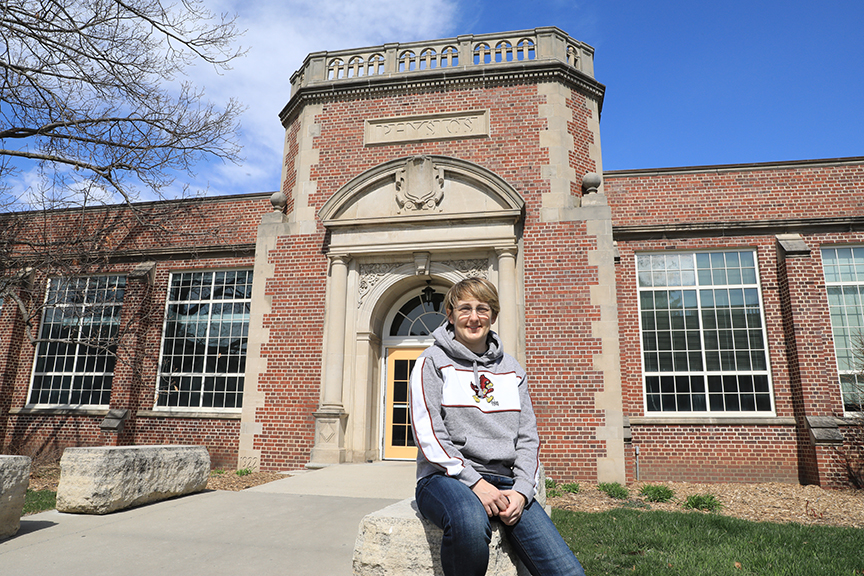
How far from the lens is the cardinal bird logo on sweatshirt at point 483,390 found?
9.03 ft

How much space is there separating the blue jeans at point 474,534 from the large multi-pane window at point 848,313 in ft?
35.4

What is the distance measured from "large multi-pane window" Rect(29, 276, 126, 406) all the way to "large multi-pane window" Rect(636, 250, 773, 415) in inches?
477

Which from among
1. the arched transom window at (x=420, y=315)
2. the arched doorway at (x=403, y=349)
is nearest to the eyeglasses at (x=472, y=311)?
the arched doorway at (x=403, y=349)

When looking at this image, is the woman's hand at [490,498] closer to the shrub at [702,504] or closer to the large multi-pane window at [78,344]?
the shrub at [702,504]

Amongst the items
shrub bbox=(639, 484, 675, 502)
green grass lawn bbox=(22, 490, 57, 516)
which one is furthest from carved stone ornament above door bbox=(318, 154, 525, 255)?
green grass lawn bbox=(22, 490, 57, 516)

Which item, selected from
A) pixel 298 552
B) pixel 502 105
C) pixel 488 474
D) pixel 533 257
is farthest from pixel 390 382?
pixel 488 474

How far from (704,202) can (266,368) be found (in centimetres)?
968

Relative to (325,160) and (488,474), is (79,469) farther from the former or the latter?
(325,160)

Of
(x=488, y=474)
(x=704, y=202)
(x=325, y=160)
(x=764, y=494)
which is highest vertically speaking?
(x=325, y=160)

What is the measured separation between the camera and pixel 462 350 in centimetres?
281

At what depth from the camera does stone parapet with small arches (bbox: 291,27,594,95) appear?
12.0 metres

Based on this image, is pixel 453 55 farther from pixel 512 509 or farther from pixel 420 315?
pixel 512 509

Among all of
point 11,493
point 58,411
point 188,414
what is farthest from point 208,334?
point 11,493

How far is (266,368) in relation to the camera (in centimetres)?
1152
